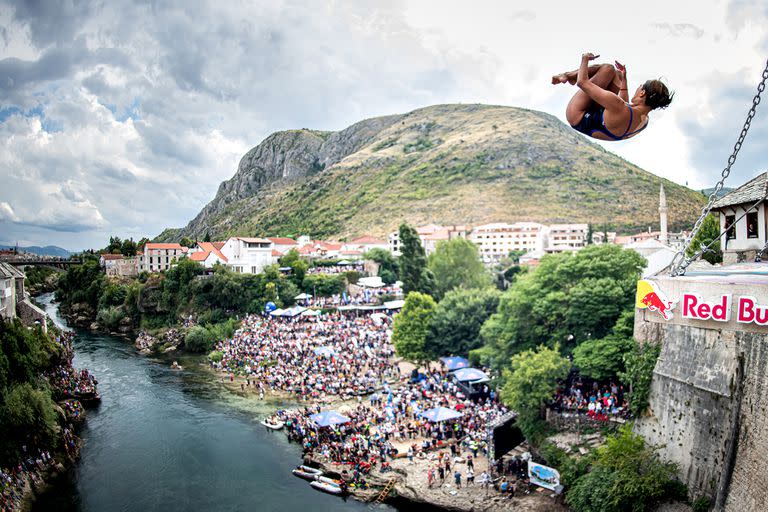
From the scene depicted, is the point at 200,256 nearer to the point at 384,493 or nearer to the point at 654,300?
the point at 384,493

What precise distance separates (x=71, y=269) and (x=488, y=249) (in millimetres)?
62676

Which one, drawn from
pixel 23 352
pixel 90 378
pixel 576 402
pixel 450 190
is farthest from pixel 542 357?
pixel 450 190

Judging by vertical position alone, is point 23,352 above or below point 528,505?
above

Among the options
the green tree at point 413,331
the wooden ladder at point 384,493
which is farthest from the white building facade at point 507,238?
the wooden ladder at point 384,493

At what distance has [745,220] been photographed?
48.9 ft

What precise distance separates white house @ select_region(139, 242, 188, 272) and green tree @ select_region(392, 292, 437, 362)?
5108cm

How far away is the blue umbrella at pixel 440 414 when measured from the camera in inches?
942

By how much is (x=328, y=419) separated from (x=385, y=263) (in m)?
40.0

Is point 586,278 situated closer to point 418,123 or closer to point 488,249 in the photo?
point 488,249

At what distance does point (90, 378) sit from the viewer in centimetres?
3400

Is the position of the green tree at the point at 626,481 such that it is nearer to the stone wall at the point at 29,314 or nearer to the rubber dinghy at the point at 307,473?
the rubber dinghy at the point at 307,473

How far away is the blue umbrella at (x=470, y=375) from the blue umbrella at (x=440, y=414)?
11.5 ft

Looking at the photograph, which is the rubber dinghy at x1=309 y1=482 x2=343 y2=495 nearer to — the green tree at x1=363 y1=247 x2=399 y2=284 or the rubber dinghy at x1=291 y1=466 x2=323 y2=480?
the rubber dinghy at x1=291 y1=466 x2=323 y2=480

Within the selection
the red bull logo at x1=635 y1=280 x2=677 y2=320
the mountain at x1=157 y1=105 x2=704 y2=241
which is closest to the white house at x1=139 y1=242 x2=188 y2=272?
the mountain at x1=157 y1=105 x2=704 y2=241
